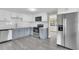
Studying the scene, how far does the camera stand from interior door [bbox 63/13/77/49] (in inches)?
99.3

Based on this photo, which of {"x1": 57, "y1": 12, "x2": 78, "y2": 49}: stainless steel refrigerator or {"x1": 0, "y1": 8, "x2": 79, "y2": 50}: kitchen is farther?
{"x1": 0, "y1": 8, "x2": 79, "y2": 50}: kitchen

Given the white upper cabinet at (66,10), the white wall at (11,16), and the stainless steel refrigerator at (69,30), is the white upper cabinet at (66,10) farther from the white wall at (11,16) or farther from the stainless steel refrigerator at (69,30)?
the white wall at (11,16)

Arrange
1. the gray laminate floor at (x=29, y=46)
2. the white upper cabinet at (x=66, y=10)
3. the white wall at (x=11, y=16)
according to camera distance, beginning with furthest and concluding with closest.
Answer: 1. the white wall at (x=11, y=16)
2. the gray laminate floor at (x=29, y=46)
3. the white upper cabinet at (x=66, y=10)

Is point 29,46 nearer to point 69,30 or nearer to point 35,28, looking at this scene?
point 35,28

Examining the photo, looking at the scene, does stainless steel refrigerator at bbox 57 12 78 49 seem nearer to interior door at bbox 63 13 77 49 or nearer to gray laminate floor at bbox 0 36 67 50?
interior door at bbox 63 13 77 49

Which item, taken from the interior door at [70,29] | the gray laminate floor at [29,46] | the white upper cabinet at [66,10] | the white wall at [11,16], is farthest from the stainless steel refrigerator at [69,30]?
the white wall at [11,16]

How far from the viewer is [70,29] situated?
266cm

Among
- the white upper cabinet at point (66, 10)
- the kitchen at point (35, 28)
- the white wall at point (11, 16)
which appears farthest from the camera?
the white wall at point (11, 16)

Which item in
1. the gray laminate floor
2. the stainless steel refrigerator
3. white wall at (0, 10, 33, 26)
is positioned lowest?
the gray laminate floor

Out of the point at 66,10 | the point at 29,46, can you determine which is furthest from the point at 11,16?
the point at 66,10

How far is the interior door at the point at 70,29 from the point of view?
8.27ft

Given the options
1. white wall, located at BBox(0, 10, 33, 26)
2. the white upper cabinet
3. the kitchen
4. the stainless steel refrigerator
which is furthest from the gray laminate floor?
the white upper cabinet

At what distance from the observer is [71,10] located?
2607 millimetres
